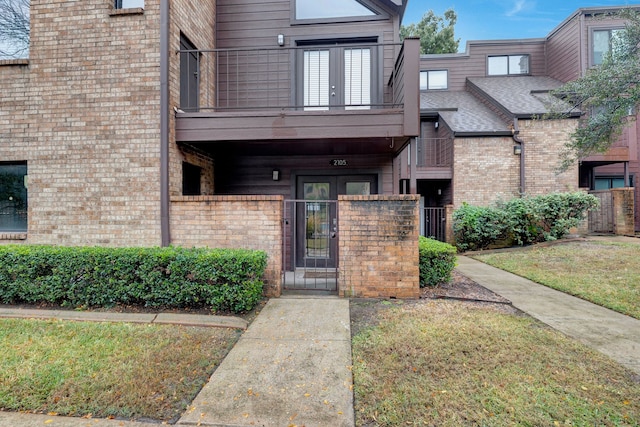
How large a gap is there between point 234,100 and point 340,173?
3049mm

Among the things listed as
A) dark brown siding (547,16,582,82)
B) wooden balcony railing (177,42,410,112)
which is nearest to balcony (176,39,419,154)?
wooden balcony railing (177,42,410,112)

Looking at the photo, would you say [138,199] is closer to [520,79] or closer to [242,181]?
[242,181]

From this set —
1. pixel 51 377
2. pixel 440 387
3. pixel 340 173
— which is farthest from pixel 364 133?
pixel 51 377

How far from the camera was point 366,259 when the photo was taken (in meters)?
4.85

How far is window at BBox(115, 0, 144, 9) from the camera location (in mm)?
5527

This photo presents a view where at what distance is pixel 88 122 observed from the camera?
535 cm

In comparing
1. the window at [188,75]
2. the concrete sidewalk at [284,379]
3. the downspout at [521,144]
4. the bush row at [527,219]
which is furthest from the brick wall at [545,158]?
the window at [188,75]

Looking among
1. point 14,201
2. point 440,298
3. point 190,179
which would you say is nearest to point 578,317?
point 440,298

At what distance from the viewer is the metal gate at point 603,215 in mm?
11156

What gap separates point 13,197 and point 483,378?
787 cm

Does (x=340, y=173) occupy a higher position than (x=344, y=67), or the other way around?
(x=344, y=67)

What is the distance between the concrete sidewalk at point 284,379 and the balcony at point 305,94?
10.6 ft

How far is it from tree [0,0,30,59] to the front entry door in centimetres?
580

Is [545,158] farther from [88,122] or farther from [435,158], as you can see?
[88,122]
